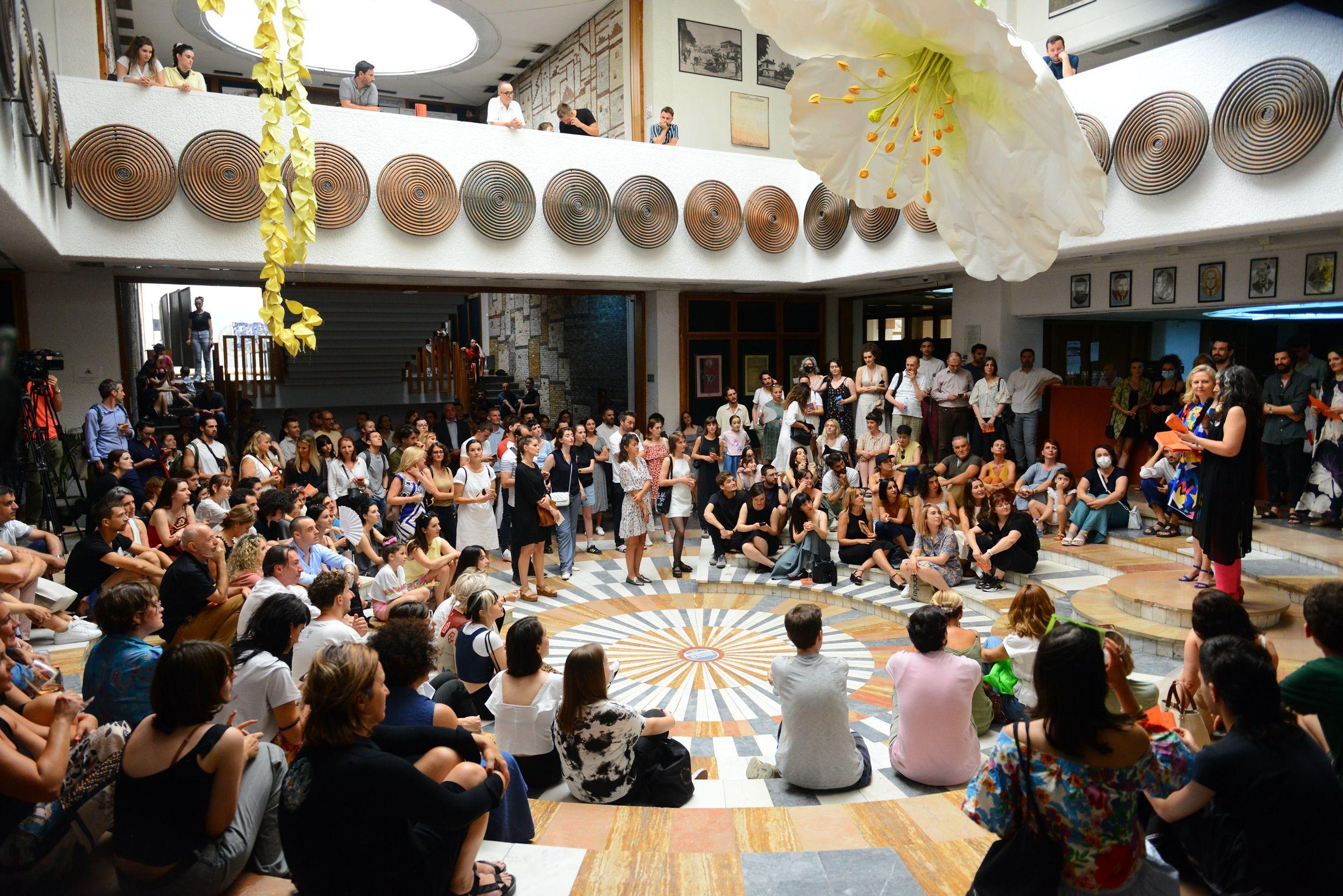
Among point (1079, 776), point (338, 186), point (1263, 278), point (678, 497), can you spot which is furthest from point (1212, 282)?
point (338, 186)

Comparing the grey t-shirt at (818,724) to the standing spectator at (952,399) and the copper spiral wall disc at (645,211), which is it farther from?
the copper spiral wall disc at (645,211)

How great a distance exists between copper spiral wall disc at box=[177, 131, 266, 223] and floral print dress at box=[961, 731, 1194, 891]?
8918 millimetres

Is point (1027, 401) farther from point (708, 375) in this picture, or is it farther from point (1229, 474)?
point (1229, 474)

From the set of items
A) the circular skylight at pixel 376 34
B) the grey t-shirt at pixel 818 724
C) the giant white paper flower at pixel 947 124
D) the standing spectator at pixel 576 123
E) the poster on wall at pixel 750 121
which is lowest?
the grey t-shirt at pixel 818 724

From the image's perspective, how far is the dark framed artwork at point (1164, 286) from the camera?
380 inches

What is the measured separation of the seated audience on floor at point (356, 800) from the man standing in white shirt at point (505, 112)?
9.09m

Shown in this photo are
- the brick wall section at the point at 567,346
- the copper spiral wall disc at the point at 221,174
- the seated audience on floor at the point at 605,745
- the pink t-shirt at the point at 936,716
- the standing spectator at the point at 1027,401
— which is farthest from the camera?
the brick wall section at the point at 567,346

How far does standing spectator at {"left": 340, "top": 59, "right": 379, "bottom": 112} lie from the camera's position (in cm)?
1012

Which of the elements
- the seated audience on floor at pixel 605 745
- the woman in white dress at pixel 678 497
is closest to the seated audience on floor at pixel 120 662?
the seated audience on floor at pixel 605 745

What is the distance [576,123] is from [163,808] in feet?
33.0

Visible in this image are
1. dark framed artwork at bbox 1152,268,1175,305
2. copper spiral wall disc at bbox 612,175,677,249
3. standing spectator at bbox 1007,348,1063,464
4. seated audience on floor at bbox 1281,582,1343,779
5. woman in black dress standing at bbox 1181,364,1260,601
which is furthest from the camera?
copper spiral wall disc at bbox 612,175,677,249

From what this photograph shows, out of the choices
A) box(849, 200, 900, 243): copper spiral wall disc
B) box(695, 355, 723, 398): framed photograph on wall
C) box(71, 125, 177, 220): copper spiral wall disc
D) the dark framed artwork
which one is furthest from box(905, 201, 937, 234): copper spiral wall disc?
box(71, 125, 177, 220): copper spiral wall disc

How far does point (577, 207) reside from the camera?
10.8m

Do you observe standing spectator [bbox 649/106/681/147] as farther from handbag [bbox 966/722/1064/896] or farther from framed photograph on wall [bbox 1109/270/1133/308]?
handbag [bbox 966/722/1064/896]
